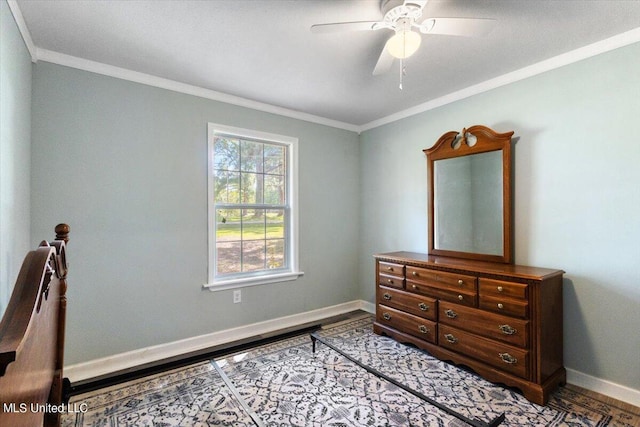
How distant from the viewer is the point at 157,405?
6.61 ft

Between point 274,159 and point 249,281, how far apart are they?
139 cm

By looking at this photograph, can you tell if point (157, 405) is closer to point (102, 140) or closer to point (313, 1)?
point (102, 140)

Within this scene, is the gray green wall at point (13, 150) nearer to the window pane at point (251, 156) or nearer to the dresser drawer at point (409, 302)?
the window pane at point (251, 156)

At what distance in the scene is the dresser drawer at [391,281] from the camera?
9.67 ft

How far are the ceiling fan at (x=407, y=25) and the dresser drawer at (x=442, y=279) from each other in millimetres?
1729

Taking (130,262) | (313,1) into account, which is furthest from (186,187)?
(313,1)

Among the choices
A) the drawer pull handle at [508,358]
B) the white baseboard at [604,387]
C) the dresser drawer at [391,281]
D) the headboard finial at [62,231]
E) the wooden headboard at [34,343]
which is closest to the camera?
the wooden headboard at [34,343]

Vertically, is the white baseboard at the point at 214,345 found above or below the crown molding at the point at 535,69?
below

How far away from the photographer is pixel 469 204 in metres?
2.85

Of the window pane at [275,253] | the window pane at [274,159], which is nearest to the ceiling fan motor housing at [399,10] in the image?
the window pane at [274,159]

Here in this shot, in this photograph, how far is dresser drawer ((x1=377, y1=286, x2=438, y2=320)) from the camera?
2678 mm

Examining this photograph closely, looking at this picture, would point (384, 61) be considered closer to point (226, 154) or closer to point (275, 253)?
point (226, 154)

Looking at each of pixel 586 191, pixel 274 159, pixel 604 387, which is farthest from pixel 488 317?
pixel 274 159

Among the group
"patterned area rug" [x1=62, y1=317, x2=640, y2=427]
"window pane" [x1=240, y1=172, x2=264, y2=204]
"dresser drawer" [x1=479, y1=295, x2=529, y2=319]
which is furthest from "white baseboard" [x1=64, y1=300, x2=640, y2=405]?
"window pane" [x1=240, y1=172, x2=264, y2=204]
